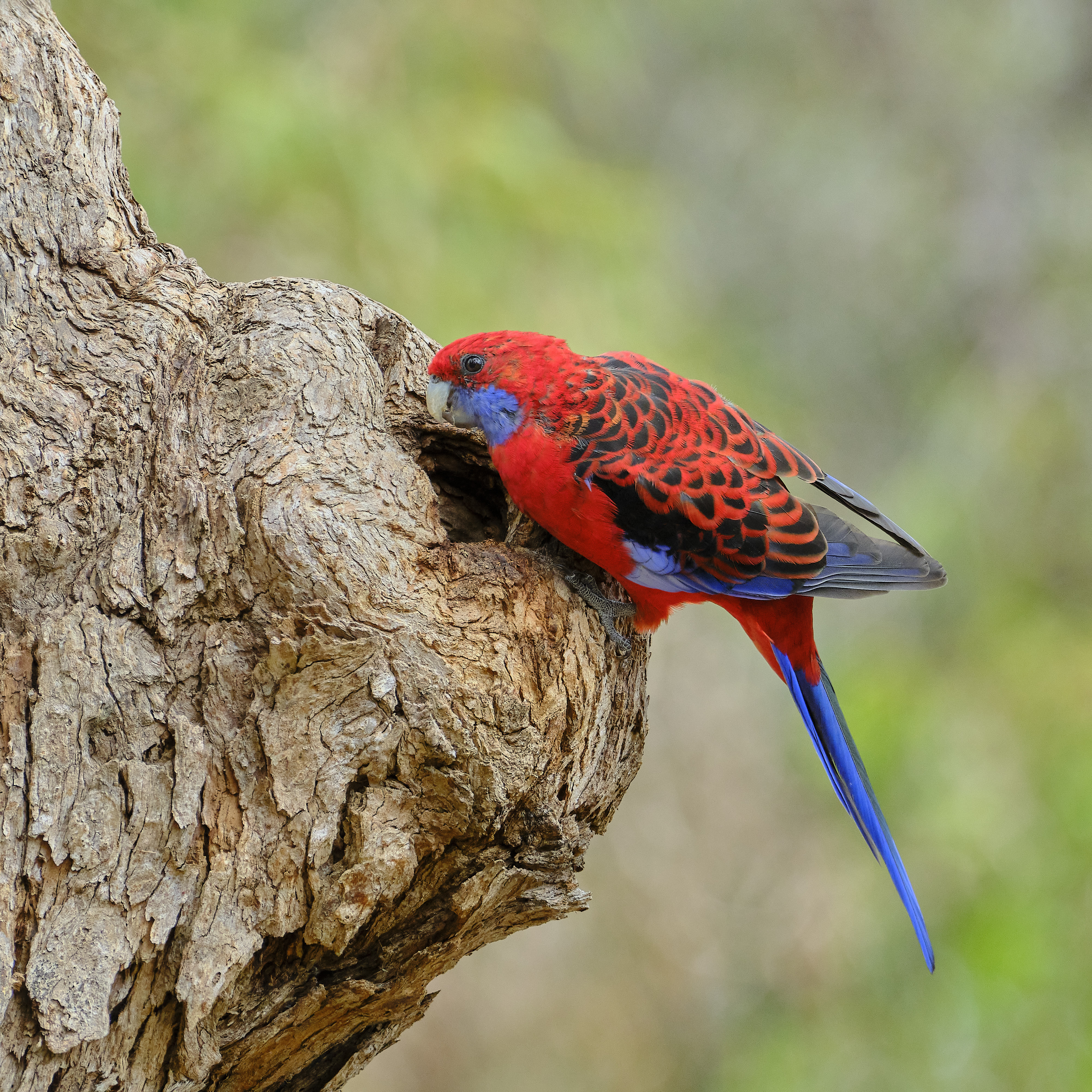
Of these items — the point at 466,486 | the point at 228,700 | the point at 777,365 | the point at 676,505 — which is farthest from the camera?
the point at 777,365

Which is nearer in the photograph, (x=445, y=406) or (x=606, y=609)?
(x=606, y=609)

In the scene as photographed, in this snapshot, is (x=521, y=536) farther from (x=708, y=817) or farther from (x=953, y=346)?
(x=953, y=346)

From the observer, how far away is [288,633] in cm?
200

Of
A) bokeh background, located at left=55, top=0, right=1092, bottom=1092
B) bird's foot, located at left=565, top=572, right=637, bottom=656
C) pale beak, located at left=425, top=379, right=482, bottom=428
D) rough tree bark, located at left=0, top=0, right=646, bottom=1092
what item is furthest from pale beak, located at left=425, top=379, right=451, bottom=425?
bokeh background, located at left=55, top=0, right=1092, bottom=1092

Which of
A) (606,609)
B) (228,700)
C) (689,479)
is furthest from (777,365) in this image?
(228,700)

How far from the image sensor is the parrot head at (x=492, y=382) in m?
2.57

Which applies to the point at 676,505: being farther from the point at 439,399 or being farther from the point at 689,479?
the point at 439,399

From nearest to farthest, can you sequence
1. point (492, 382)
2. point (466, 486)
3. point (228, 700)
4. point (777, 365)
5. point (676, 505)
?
point (228, 700) → point (676, 505) → point (492, 382) → point (466, 486) → point (777, 365)

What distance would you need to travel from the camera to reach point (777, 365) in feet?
26.9

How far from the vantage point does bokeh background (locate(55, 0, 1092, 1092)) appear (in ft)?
14.2

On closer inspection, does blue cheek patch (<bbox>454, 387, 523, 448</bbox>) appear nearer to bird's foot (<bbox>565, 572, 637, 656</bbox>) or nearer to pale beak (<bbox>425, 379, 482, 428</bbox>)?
pale beak (<bbox>425, 379, 482, 428</bbox>)

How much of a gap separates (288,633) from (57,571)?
50 centimetres

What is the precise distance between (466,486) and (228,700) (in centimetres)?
98

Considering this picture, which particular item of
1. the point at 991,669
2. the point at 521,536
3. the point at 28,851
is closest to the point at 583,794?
the point at 521,536
